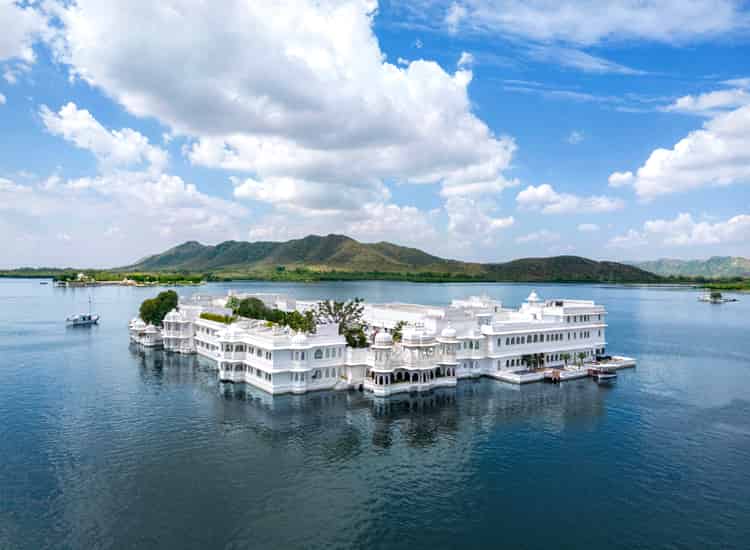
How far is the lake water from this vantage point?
1235 inches

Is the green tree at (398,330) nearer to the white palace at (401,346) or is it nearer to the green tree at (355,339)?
the white palace at (401,346)

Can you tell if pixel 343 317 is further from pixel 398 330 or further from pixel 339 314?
pixel 398 330

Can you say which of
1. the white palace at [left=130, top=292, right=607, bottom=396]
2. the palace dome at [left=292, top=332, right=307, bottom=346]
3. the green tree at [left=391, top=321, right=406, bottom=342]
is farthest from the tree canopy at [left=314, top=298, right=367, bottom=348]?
the palace dome at [left=292, top=332, right=307, bottom=346]

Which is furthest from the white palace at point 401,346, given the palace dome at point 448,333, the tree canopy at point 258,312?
the tree canopy at point 258,312

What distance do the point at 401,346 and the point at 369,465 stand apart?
2523 centimetres

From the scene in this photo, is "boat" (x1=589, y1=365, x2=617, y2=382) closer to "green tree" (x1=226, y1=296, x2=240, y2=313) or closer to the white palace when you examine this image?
the white palace

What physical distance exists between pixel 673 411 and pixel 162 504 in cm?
5365

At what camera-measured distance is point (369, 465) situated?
133 ft

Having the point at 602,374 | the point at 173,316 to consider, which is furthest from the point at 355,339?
the point at 173,316

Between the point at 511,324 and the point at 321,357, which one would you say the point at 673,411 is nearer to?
the point at 511,324

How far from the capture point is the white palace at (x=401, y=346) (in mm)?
61062

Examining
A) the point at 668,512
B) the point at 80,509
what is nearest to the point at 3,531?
the point at 80,509

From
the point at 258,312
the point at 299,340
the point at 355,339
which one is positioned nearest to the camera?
the point at 299,340

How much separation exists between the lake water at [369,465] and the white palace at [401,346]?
10.1ft
